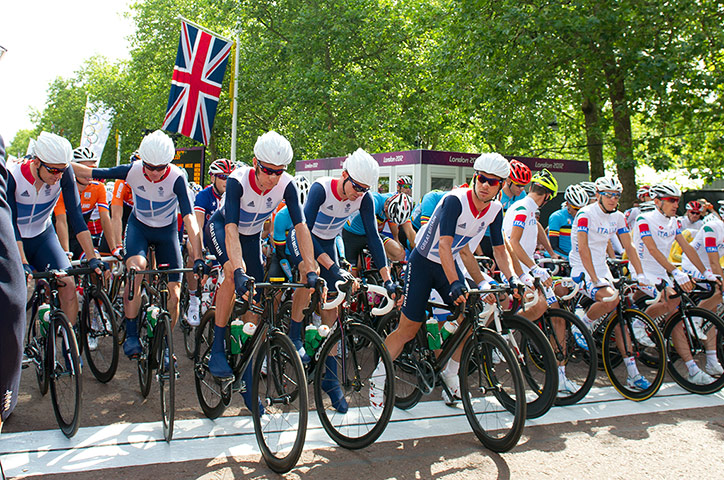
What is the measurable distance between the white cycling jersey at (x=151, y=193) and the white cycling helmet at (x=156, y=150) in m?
0.48

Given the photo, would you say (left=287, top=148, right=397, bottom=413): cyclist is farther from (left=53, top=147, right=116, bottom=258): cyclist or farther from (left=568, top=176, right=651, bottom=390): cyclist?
(left=568, top=176, right=651, bottom=390): cyclist

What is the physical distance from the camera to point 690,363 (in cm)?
690

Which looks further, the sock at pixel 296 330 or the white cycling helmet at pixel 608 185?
the white cycling helmet at pixel 608 185

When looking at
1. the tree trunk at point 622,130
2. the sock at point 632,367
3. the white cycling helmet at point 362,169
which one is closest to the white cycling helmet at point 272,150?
the white cycling helmet at point 362,169

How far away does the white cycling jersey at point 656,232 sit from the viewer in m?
7.84

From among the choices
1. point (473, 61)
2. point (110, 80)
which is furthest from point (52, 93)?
point (473, 61)

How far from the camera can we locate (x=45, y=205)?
595cm

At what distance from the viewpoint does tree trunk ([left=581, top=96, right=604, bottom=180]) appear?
56.9ft

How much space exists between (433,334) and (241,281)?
5.69 ft

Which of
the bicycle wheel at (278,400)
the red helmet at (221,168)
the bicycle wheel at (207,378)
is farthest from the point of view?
the red helmet at (221,168)

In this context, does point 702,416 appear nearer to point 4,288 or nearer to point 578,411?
point 578,411

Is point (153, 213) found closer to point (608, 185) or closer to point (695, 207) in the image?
point (608, 185)

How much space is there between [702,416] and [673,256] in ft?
15.6

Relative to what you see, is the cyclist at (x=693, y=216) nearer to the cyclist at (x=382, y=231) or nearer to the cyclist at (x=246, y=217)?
the cyclist at (x=382, y=231)
